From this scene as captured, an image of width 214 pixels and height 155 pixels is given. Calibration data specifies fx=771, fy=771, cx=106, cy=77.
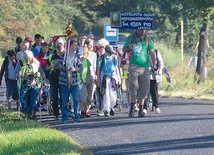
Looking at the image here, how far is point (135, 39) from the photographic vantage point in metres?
17.1

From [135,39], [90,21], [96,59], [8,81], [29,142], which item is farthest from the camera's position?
[90,21]

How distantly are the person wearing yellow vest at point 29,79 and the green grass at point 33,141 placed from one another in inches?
50.2

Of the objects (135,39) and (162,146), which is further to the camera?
(135,39)

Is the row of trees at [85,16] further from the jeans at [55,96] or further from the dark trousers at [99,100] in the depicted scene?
the jeans at [55,96]

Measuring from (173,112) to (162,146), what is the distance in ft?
20.2

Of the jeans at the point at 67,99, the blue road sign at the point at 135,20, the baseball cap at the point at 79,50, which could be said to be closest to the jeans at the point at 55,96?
the jeans at the point at 67,99

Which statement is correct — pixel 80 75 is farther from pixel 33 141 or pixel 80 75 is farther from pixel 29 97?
pixel 33 141

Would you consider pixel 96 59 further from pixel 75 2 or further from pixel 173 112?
pixel 75 2

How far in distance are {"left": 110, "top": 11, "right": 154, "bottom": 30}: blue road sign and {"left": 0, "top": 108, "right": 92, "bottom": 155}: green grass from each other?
14.1 ft

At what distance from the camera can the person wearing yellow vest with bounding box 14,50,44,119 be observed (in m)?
17.1

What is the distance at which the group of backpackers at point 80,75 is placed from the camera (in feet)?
54.2

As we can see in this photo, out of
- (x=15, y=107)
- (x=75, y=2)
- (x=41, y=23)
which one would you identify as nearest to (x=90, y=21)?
(x=75, y=2)

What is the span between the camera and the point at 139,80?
682 inches

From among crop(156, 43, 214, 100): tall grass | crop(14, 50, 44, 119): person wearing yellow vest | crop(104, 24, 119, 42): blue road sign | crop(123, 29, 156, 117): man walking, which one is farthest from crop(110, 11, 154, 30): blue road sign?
crop(104, 24, 119, 42): blue road sign
